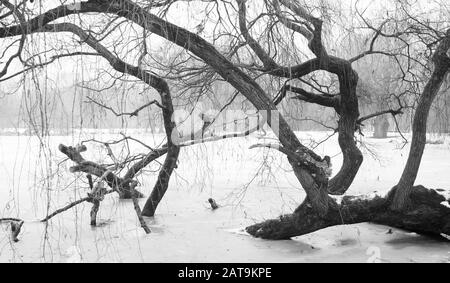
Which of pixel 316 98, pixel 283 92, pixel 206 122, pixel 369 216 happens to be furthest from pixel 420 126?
pixel 206 122

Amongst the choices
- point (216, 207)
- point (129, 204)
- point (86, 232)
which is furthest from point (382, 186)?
point (86, 232)

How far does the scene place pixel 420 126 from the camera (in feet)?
14.7

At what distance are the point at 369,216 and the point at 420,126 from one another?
1.02 meters

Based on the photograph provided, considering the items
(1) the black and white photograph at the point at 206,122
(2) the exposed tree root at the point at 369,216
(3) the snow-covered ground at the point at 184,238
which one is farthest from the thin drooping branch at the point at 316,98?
(2) the exposed tree root at the point at 369,216

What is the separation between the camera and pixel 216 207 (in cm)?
654

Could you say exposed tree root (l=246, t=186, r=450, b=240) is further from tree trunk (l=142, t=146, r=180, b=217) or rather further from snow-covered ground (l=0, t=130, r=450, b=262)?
tree trunk (l=142, t=146, r=180, b=217)

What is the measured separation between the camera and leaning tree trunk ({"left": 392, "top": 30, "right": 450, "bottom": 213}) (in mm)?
4344

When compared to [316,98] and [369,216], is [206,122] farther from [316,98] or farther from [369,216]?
[369,216]

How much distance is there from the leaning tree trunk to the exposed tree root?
105 millimetres

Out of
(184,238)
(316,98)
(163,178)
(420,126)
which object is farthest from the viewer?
(316,98)

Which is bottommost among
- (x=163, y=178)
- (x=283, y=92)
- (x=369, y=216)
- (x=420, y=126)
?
(x=369, y=216)

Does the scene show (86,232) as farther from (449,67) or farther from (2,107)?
(449,67)

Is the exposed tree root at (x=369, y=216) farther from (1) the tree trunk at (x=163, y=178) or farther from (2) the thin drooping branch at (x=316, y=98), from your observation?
(2) the thin drooping branch at (x=316, y=98)

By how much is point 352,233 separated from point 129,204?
3366 mm
